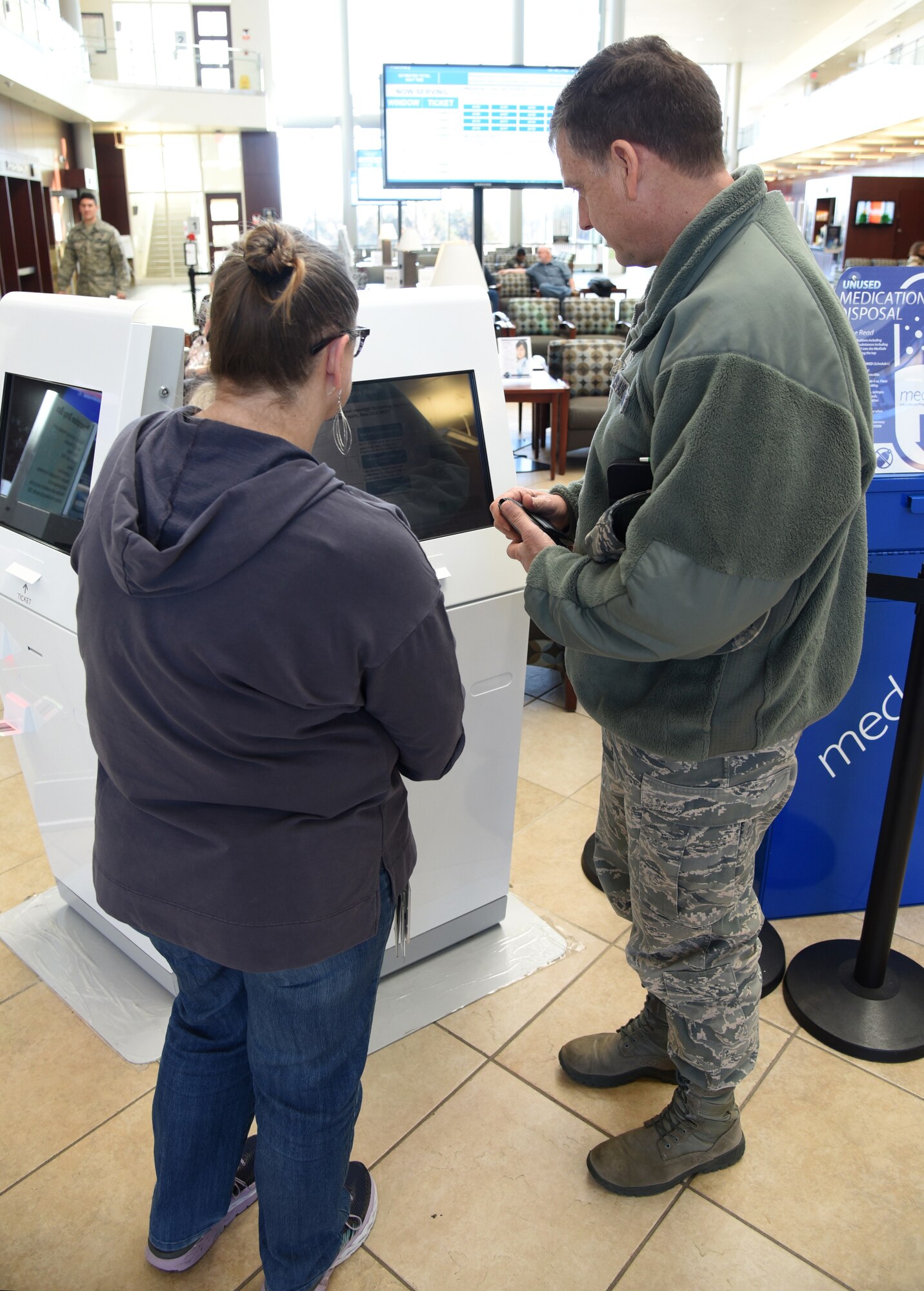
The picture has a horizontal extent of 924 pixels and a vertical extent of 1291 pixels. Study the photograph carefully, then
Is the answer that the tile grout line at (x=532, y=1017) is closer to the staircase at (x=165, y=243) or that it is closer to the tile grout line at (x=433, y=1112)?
the tile grout line at (x=433, y=1112)

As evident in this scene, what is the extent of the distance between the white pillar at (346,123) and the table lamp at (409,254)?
10686 millimetres

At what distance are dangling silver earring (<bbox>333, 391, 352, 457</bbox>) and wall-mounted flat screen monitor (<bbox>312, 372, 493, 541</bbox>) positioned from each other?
0.04 feet

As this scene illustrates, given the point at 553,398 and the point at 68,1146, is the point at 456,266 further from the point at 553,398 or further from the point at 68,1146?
the point at 553,398

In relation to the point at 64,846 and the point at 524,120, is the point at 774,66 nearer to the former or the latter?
the point at 524,120

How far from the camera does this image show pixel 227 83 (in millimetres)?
16016

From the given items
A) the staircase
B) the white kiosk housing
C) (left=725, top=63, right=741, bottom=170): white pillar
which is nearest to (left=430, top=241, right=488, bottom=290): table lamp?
the white kiosk housing

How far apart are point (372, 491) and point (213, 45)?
59.9 ft

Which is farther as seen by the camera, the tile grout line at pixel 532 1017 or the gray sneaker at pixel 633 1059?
the tile grout line at pixel 532 1017

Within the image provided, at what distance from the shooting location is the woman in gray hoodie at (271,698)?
0.88 metres

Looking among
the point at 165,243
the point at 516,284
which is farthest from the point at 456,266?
the point at 165,243

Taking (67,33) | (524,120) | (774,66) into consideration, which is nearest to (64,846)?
(524,120)

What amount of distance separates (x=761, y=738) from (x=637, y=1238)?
2.88ft

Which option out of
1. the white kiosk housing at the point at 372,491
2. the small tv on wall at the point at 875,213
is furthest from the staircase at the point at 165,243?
the white kiosk housing at the point at 372,491

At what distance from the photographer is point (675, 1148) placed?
1527 millimetres
